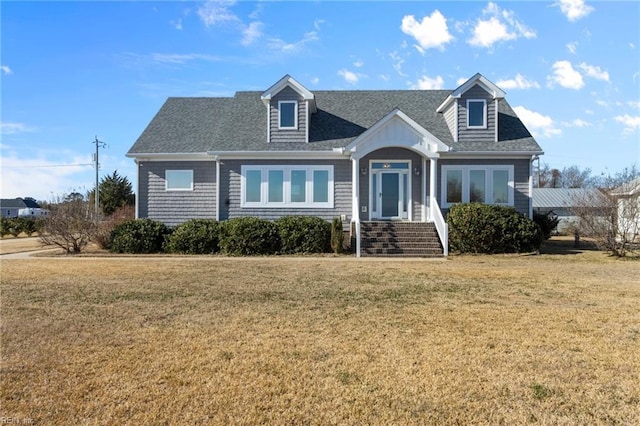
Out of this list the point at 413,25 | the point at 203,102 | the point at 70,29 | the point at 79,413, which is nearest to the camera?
the point at 79,413

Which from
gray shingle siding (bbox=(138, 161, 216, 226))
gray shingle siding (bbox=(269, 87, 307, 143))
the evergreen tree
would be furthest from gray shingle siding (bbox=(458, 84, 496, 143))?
the evergreen tree

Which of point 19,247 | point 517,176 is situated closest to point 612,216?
point 517,176

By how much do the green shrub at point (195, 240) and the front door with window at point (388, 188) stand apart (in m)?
6.68

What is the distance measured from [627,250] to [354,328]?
45.1 feet

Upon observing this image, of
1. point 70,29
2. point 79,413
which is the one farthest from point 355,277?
point 70,29

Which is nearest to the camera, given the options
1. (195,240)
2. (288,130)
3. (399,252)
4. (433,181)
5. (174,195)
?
(399,252)

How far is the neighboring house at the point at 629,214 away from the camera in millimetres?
14117

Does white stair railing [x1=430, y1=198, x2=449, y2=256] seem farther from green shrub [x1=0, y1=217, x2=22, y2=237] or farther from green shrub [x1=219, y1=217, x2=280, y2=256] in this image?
green shrub [x1=0, y1=217, x2=22, y2=237]

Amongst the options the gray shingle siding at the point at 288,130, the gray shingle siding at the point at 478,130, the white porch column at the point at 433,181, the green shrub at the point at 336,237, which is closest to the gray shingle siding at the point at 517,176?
the gray shingle siding at the point at 478,130

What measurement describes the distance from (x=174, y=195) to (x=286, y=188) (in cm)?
507

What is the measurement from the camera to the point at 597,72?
1714 cm

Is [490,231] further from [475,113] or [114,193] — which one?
[114,193]

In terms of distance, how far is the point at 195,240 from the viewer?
15.2 m

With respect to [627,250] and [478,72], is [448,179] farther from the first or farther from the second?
[627,250]
